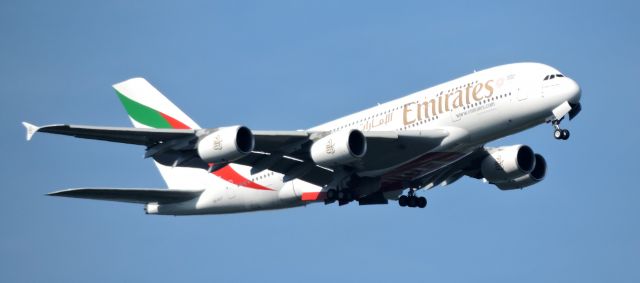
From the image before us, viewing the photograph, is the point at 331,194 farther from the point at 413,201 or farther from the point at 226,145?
the point at 226,145

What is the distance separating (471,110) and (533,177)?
8833mm

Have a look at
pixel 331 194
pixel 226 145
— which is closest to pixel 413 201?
pixel 331 194

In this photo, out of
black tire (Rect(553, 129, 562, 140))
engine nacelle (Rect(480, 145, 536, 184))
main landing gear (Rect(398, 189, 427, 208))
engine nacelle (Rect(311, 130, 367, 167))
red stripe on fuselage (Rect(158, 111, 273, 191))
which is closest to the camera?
black tire (Rect(553, 129, 562, 140))

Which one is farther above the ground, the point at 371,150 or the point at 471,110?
the point at 471,110

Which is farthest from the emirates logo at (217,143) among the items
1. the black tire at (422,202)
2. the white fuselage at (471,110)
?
the black tire at (422,202)

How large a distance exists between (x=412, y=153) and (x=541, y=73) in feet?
19.7

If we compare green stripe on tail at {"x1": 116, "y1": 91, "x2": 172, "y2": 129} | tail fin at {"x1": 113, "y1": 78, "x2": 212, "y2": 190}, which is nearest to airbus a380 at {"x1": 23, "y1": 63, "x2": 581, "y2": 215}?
tail fin at {"x1": 113, "y1": 78, "x2": 212, "y2": 190}

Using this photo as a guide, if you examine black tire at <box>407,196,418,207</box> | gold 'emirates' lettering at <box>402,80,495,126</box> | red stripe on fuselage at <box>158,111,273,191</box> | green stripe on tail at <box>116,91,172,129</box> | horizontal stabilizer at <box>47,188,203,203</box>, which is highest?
green stripe on tail at <box>116,91,172,129</box>

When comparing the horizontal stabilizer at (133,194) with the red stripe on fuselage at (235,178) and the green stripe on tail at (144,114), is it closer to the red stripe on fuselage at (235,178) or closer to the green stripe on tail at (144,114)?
the red stripe on fuselage at (235,178)

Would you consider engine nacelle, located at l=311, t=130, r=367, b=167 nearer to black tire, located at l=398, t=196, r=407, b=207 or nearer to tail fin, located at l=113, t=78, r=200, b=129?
black tire, located at l=398, t=196, r=407, b=207

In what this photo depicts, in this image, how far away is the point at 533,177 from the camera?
5659 centimetres

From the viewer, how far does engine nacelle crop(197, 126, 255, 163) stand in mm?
47156

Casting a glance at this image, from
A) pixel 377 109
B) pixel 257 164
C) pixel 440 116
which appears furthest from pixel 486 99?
pixel 257 164

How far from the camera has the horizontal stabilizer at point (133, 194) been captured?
49572 mm
